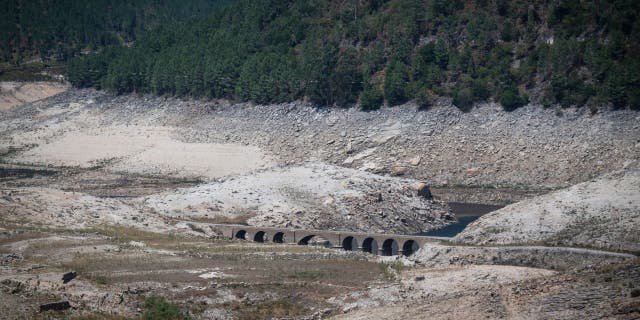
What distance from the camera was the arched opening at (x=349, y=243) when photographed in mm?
116950

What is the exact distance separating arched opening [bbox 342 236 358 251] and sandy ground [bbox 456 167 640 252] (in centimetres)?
1788

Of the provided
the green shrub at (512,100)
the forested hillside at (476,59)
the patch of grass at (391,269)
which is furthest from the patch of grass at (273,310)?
the green shrub at (512,100)

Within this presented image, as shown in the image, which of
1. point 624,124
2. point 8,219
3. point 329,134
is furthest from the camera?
point 329,134

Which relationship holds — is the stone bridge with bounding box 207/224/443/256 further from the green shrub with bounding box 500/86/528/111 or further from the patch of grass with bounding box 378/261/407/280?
the green shrub with bounding box 500/86/528/111

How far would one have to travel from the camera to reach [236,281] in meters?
84.7

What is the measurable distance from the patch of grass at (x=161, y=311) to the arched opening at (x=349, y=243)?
41637mm

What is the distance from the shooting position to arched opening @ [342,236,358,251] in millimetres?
116950

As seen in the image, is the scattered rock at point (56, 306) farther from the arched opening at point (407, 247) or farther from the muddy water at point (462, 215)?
the muddy water at point (462, 215)

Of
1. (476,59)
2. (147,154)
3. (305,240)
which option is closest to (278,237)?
(305,240)

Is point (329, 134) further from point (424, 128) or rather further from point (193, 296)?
point (193, 296)

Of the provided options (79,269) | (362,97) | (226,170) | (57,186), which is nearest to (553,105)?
(362,97)

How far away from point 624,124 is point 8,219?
7652 cm

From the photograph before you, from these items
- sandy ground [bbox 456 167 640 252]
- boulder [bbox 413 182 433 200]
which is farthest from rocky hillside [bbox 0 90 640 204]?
sandy ground [bbox 456 167 640 252]

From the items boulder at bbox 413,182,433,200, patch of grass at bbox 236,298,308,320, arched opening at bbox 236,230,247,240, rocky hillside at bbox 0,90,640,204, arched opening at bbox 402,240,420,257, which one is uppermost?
rocky hillside at bbox 0,90,640,204
